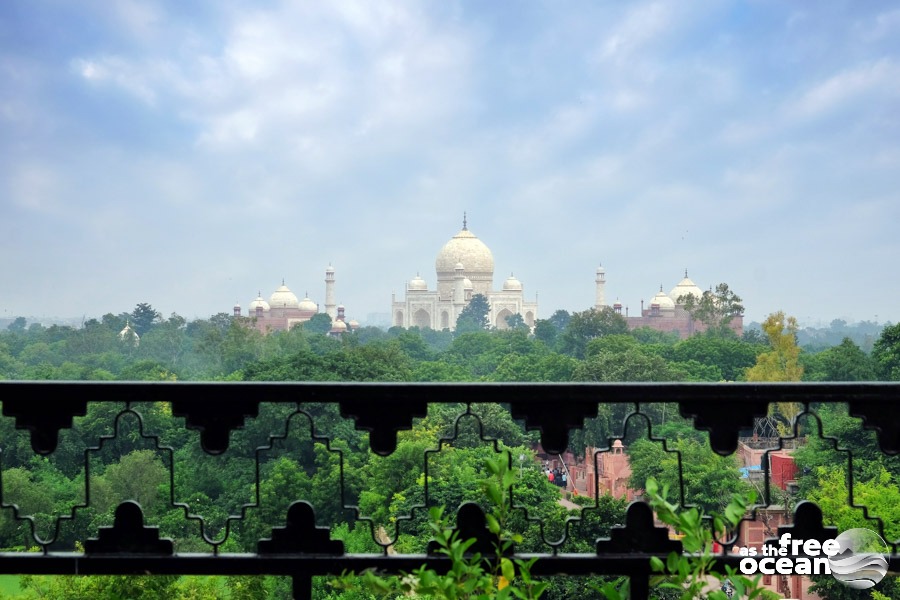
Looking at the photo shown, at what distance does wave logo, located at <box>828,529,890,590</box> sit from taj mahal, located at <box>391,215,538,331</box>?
198ft

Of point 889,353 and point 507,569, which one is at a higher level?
point 889,353

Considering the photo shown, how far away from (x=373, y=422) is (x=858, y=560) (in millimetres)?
916

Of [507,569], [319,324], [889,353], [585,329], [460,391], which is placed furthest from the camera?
[319,324]

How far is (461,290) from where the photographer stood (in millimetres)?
62500

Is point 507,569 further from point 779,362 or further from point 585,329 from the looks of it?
point 585,329

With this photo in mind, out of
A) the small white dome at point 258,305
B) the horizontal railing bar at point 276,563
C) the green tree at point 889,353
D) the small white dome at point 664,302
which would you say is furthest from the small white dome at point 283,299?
the horizontal railing bar at point 276,563

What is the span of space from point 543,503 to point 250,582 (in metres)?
4.59

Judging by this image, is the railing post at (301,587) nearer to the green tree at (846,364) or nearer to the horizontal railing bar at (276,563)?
the horizontal railing bar at (276,563)

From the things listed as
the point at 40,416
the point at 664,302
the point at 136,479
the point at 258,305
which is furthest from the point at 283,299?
the point at 40,416

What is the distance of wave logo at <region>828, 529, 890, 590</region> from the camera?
6.23 ft

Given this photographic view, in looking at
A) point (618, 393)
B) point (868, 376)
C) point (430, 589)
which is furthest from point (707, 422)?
point (868, 376)

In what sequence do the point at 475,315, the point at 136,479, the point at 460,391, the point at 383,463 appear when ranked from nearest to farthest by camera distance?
the point at 460,391 < the point at 383,463 < the point at 136,479 < the point at 475,315

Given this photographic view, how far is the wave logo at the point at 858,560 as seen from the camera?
1899 millimetres

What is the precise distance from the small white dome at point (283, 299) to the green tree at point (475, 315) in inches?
478
